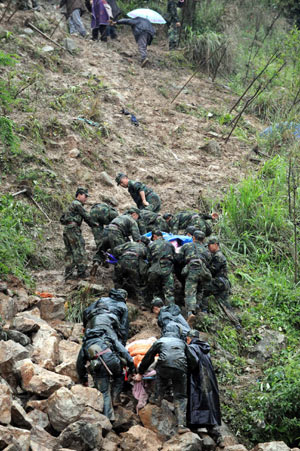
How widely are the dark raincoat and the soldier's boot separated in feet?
0.42

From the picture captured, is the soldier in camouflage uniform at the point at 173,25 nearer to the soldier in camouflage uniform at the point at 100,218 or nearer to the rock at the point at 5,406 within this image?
the soldier in camouflage uniform at the point at 100,218

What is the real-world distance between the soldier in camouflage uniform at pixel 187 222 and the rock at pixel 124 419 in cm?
443

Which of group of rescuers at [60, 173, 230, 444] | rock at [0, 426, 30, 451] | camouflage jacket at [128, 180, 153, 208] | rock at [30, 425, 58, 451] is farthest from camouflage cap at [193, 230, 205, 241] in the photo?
rock at [0, 426, 30, 451]

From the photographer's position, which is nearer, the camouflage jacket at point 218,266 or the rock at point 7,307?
the rock at point 7,307

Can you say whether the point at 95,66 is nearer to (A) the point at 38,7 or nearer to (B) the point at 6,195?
(A) the point at 38,7

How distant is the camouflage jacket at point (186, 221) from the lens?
1054 cm

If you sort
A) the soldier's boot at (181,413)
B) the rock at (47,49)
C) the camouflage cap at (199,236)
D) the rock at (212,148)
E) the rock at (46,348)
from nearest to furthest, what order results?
the soldier's boot at (181,413), the rock at (46,348), the camouflage cap at (199,236), the rock at (212,148), the rock at (47,49)

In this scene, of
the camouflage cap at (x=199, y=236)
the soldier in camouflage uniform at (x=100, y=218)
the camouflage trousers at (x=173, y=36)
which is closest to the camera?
the camouflage cap at (x=199, y=236)

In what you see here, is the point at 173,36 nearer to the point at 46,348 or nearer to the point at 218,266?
the point at 218,266

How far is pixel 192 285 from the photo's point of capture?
8891mm

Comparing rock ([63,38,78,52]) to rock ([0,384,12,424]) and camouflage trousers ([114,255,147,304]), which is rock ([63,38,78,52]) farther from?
rock ([0,384,12,424])

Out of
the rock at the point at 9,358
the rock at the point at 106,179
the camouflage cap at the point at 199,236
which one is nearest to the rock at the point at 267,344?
the camouflage cap at the point at 199,236

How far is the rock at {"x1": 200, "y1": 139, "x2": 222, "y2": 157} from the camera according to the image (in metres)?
15.2

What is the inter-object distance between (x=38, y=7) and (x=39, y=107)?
5.70 metres
